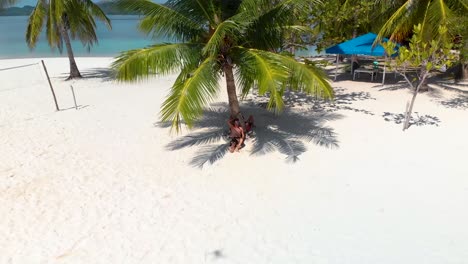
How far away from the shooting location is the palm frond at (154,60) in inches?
260

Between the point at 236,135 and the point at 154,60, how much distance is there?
2.71 metres

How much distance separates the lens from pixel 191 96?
245 inches

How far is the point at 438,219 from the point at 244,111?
23.6 feet

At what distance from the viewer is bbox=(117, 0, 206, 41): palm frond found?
7219 millimetres

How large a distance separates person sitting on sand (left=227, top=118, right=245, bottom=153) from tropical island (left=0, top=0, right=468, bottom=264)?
0.04 meters

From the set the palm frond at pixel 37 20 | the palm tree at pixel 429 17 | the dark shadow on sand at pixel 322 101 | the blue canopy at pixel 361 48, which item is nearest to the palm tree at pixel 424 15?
the palm tree at pixel 429 17

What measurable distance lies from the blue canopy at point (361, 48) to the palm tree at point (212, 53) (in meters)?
7.54

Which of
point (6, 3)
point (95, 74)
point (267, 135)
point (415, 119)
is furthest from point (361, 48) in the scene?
point (6, 3)

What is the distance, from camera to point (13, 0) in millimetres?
17312

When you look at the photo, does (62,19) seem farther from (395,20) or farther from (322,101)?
(395,20)

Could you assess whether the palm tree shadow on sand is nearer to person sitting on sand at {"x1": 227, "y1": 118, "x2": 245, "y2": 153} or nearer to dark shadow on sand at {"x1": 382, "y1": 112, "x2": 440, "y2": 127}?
person sitting on sand at {"x1": 227, "y1": 118, "x2": 245, "y2": 153}

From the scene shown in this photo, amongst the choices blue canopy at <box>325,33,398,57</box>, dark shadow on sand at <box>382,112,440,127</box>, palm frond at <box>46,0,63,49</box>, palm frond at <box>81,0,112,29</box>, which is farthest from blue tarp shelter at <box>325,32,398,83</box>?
palm frond at <box>46,0,63,49</box>

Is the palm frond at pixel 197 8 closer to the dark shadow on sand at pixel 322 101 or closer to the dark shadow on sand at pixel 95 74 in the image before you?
the dark shadow on sand at pixel 322 101

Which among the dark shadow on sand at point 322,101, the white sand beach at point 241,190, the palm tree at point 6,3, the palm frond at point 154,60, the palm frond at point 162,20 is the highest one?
the palm tree at point 6,3
